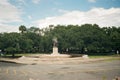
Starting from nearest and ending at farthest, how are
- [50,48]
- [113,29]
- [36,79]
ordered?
[36,79] → [113,29] → [50,48]

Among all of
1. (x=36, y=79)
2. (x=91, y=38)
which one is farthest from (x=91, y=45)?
(x=36, y=79)

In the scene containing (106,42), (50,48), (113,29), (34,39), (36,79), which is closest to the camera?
(36,79)

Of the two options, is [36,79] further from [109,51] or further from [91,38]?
[109,51]

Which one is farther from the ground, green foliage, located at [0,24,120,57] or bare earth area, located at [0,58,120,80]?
green foliage, located at [0,24,120,57]

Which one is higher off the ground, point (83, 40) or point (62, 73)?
point (83, 40)

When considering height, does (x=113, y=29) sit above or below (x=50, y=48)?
above

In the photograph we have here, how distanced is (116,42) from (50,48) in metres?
31.4

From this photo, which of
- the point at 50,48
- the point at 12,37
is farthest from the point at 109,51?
the point at 12,37

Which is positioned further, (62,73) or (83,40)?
(83,40)

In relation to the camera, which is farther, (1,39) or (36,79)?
(1,39)

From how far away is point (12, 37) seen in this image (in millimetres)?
74812

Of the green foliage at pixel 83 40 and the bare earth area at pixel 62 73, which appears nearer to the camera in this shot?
the bare earth area at pixel 62 73

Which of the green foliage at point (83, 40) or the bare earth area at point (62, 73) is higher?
the green foliage at point (83, 40)

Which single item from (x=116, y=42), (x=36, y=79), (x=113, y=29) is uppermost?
(x=113, y=29)
